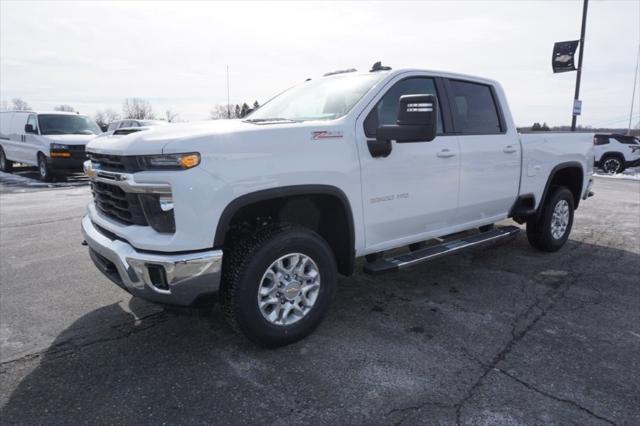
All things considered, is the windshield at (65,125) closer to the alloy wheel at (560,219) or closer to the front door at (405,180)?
the front door at (405,180)

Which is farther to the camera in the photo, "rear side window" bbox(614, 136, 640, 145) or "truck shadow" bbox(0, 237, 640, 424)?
"rear side window" bbox(614, 136, 640, 145)

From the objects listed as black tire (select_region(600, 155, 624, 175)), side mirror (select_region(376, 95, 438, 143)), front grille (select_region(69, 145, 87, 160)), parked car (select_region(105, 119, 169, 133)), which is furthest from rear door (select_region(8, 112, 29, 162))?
black tire (select_region(600, 155, 624, 175))

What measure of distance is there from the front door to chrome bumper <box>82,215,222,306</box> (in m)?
1.29

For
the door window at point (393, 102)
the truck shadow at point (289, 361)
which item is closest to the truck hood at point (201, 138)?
the door window at point (393, 102)

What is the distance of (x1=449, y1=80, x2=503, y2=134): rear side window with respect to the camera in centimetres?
431

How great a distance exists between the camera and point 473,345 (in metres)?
3.23

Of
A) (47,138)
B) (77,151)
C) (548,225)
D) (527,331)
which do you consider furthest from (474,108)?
(47,138)

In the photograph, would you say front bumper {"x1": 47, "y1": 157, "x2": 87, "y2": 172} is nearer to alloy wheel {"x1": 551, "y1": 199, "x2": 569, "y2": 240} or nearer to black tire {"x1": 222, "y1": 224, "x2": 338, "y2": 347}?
Answer: black tire {"x1": 222, "y1": 224, "x2": 338, "y2": 347}

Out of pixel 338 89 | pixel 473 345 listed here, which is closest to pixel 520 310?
pixel 473 345

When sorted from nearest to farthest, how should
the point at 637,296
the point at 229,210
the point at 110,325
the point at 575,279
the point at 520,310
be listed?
the point at 229,210 → the point at 110,325 → the point at 520,310 → the point at 637,296 → the point at 575,279

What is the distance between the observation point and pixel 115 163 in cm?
288

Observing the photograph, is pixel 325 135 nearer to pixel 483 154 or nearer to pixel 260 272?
pixel 260 272

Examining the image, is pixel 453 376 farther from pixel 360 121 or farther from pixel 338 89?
pixel 338 89

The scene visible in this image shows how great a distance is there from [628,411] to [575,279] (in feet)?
8.06
